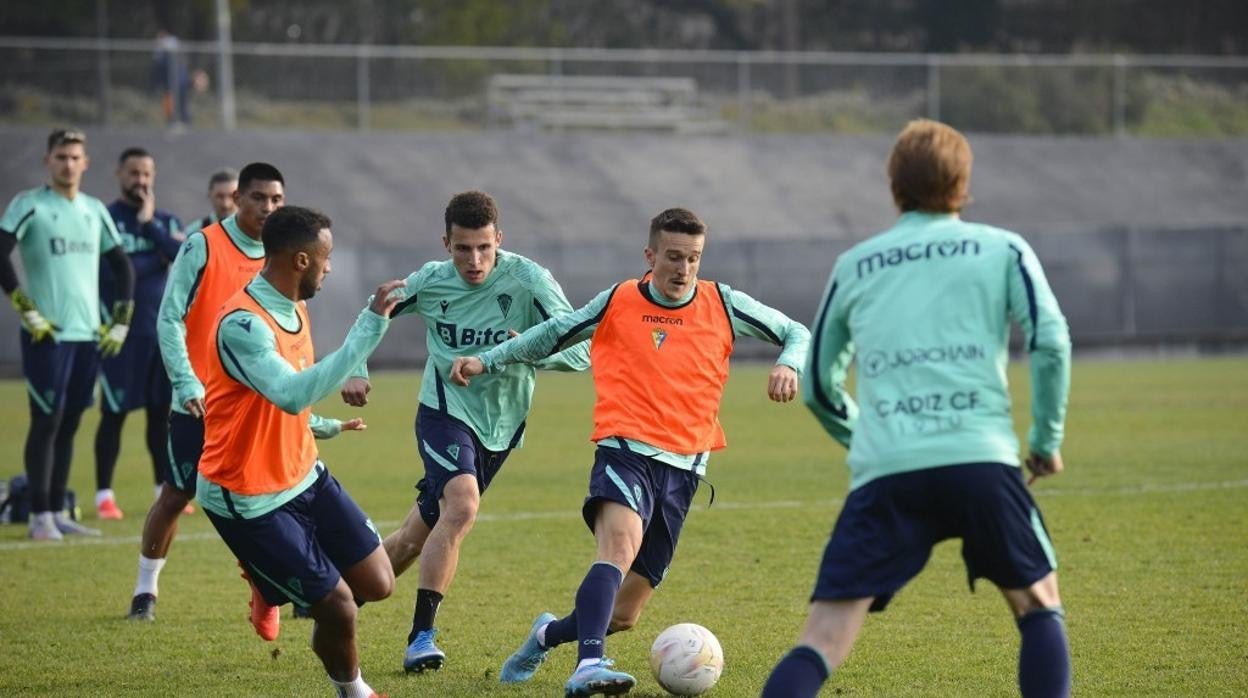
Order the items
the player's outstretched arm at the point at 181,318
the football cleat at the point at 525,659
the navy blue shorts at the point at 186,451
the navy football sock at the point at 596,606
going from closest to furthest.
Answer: the navy football sock at the point at 596,606 → the football cleat at the point at 525,659 → the player's outstretched arm at the point at 181,318 → the navy blue shorts at the point at 186,451

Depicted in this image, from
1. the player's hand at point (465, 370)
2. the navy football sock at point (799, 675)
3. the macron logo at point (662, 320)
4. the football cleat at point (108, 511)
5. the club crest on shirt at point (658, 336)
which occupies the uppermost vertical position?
the macron logo at point (662, 320)

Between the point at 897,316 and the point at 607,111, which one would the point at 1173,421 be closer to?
the point at 897,316

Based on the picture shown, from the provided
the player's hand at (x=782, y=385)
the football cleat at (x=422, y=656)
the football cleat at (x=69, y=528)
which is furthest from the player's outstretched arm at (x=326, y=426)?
the football cleat at (x=69, y=528)

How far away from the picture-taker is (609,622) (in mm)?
6398

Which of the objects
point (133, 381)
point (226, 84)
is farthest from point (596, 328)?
point (226, 84)

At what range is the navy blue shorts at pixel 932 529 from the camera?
4555 millimetres

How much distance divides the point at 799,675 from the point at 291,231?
234cm

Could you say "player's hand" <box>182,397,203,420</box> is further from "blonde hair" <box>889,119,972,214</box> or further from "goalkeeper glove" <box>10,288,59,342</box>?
"blonde hair" <box>889,119,972,214</box>

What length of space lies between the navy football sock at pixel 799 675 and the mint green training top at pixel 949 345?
0.50 meters

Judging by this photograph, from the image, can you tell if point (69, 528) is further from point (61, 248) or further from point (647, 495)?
point (647, 495)

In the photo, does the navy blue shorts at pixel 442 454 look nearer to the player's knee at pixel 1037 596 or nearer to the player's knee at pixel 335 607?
the player's knee at pixel 335 607

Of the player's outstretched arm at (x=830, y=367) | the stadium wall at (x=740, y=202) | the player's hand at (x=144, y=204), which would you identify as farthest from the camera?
the stadium wall at (x=740, y=202)

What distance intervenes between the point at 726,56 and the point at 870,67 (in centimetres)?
290

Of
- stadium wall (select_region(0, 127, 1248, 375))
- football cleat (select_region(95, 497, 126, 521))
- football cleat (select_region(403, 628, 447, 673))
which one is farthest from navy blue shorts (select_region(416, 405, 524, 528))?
stadium wall (select_region(0, 127, 1248, 375))
